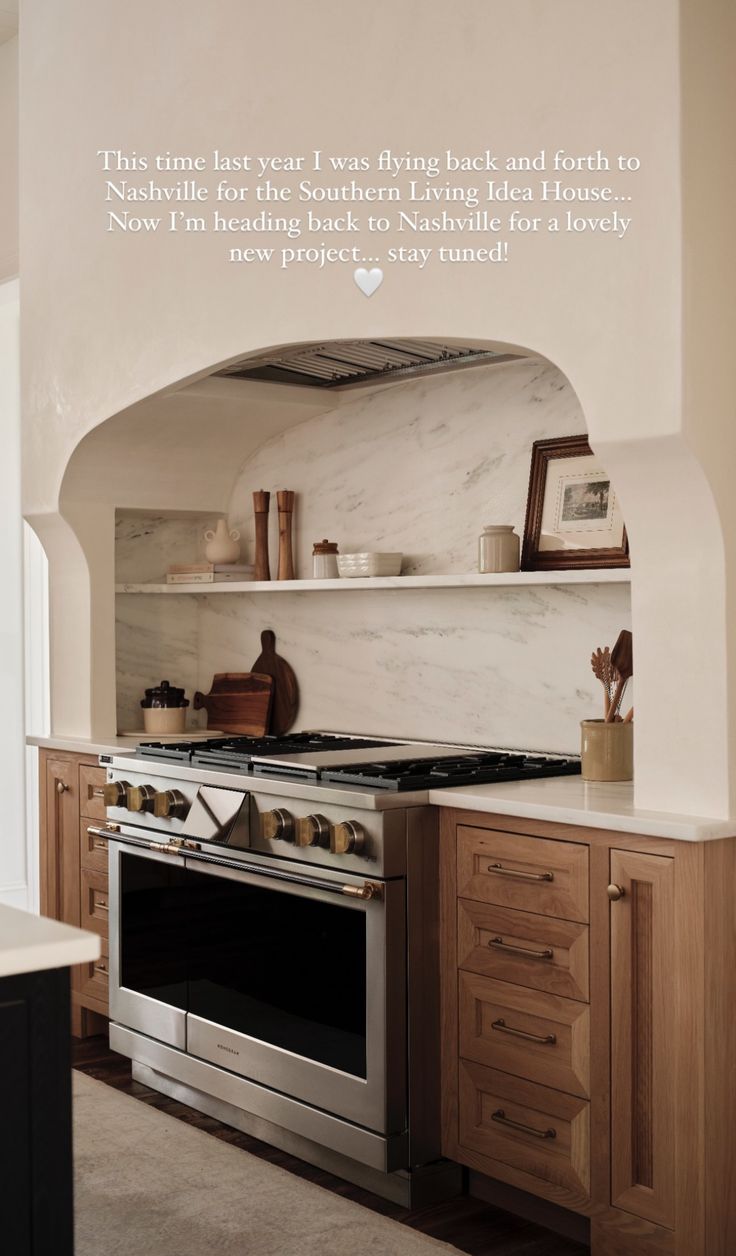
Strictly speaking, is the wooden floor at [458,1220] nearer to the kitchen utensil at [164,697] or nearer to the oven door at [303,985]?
the oven door at [303,985]

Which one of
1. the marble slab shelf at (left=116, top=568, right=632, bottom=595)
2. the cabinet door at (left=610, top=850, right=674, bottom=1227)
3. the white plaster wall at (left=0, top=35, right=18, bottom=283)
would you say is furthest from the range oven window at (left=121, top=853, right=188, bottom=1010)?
the white plaster wall at (left=0, top=35, right=18, bottom=283)

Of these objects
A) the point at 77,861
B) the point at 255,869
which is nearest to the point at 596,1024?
the point at 255,869

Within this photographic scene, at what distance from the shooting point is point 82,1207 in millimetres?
3283

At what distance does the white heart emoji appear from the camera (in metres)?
Result: 3.32

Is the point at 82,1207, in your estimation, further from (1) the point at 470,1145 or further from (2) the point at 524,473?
(2) the point at 524,473

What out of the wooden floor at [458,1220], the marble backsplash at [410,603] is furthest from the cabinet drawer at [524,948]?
the marble backsplash at [410,603]

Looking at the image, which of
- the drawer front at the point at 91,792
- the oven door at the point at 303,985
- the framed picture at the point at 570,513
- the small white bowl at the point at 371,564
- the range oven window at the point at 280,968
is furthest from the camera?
the drawer front at the point at 91,792

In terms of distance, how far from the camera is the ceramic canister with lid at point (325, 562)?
4.33 meters

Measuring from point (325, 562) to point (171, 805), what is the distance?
3.11 ft

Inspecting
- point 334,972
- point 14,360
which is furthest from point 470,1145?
point 14,360

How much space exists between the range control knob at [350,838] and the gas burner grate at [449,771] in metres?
0.11

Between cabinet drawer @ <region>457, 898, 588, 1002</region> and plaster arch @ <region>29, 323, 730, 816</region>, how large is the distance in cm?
36

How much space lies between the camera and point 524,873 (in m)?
3.00

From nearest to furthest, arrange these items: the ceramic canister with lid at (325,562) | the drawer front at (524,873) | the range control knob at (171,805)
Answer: the drawer front at (524,873), the range control knob at (171,805), the ceramic canister with lid at (325,562)
